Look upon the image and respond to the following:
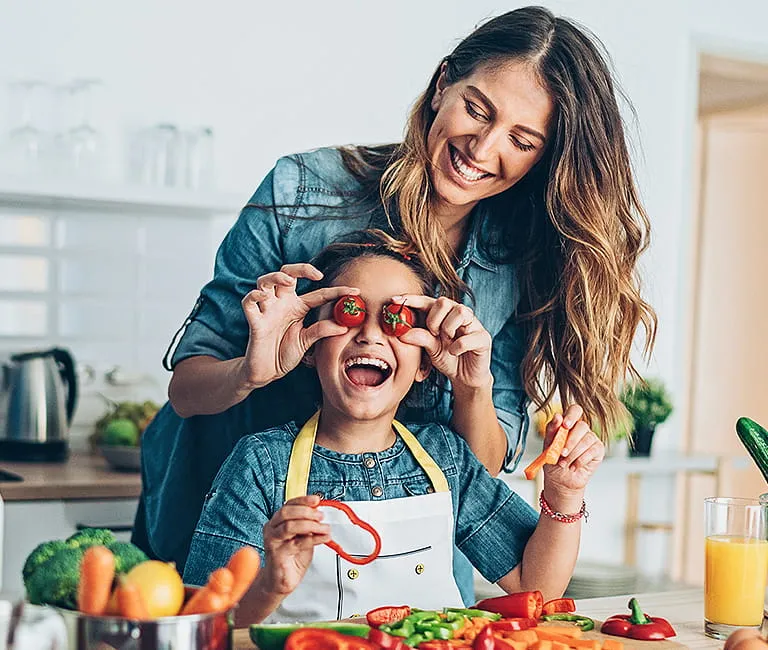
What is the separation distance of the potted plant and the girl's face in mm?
2246

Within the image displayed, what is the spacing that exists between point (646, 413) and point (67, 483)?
1.98 meters

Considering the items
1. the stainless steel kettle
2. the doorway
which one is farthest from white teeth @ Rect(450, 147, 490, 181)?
the doorway

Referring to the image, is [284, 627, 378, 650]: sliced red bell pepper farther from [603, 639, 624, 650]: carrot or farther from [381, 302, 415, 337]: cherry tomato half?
[381, 302, 415, 337]: cherry tomato half

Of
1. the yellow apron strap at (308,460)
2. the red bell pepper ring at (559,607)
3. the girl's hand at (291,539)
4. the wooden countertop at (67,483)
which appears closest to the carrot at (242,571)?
the girl's hand at (291,539)

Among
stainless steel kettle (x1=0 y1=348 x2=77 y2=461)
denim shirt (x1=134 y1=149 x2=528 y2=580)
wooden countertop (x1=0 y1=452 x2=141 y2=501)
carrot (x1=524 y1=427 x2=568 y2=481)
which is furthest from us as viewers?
stainless steel kettle (x1=0 y1=348 x2=77 y2=461)

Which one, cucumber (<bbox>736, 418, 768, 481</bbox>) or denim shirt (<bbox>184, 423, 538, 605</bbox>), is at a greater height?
cucumber (<bbox>736, 418, 768, 481</bbox>)

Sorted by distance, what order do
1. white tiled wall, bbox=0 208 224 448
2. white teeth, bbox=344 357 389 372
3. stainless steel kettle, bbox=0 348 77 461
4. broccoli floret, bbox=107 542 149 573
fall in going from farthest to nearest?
white tiled wall, bbox=0 208 224 448, stainless steel kettle, bbox=0 348 77 461, white teeth, bbox=344 357 389 372, broccoli floret, bbox=107 542 149 573

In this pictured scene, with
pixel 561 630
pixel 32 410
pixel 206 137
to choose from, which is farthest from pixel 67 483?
pixel 561 630

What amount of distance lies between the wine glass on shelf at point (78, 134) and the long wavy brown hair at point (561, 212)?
4.72 feet

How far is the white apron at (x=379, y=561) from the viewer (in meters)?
1.49

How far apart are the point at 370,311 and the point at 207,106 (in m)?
1.87

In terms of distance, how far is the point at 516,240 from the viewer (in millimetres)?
1846

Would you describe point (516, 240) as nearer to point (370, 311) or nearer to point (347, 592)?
point (370, 311)

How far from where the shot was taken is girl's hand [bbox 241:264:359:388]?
1.51 m
